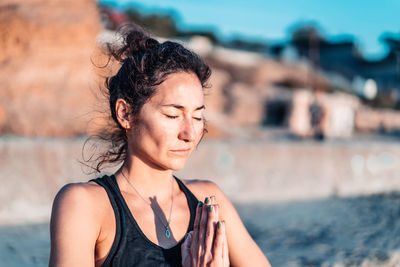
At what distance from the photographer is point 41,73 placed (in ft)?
23.1

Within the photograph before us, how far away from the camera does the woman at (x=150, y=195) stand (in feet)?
4.99

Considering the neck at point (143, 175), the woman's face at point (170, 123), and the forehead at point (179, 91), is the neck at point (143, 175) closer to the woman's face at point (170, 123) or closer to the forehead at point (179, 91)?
the woman's face at point (170, 123)

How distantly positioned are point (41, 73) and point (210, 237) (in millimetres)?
6220

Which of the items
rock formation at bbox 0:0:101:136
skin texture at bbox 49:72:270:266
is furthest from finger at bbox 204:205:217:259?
rock formation at bbox 0:0:101:136

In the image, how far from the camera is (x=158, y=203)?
1797mm

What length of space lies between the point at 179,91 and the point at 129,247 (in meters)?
0.61

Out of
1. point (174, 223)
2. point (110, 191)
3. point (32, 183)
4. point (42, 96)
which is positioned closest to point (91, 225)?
point (110, 191)

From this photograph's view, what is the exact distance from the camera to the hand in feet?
5.03

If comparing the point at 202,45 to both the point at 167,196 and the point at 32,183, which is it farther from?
the point at 167,196

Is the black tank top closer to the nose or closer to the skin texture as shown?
the skin texture

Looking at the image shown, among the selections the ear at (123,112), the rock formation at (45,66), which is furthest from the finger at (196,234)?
the rock formation at (45,66)

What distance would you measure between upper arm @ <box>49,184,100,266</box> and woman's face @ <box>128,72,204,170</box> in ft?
1.04

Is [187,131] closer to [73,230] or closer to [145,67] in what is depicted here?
[145,67]

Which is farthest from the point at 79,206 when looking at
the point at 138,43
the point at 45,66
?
the point at 45,66
